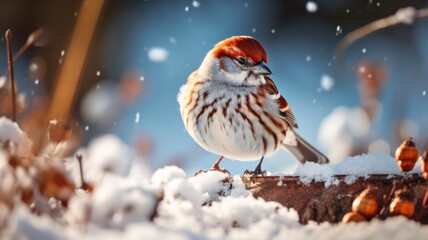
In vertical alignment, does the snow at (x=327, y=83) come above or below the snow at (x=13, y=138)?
above

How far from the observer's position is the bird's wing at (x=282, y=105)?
3211 millimetres

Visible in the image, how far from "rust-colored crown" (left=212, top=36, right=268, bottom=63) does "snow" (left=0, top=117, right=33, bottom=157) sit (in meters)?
1.74

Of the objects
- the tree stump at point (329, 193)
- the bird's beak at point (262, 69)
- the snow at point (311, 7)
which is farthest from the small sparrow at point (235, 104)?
the snow at point (311, 7)

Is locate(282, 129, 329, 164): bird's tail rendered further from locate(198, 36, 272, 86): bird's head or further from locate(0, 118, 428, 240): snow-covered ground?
locate(0, 118, 428, 240): snow-covered ground

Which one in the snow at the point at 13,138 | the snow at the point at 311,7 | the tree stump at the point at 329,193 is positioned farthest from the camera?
the snow at the point at 311,7

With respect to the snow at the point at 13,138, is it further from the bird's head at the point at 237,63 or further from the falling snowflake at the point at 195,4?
the falling snowflake at the point at 195,4

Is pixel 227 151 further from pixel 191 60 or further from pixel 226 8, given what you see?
pixel 226 8

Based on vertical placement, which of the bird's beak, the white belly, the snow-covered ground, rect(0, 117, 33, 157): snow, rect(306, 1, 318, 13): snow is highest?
rect(306, 1, 318, 13): snow

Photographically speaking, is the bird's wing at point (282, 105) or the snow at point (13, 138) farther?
the bird's wing at point (282, 105)

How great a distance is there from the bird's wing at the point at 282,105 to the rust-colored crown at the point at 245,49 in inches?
10.8

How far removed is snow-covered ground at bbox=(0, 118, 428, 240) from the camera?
33.4 inches

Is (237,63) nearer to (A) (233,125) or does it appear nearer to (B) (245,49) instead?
(B) (245,49)

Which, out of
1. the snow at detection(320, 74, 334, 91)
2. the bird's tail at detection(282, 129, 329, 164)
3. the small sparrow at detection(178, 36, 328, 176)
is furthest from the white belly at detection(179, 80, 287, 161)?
the snow at detection(320, 74, 334, 91)

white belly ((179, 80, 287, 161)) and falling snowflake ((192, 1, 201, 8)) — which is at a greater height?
falling snowflake ((192, 1, 201, 8))
